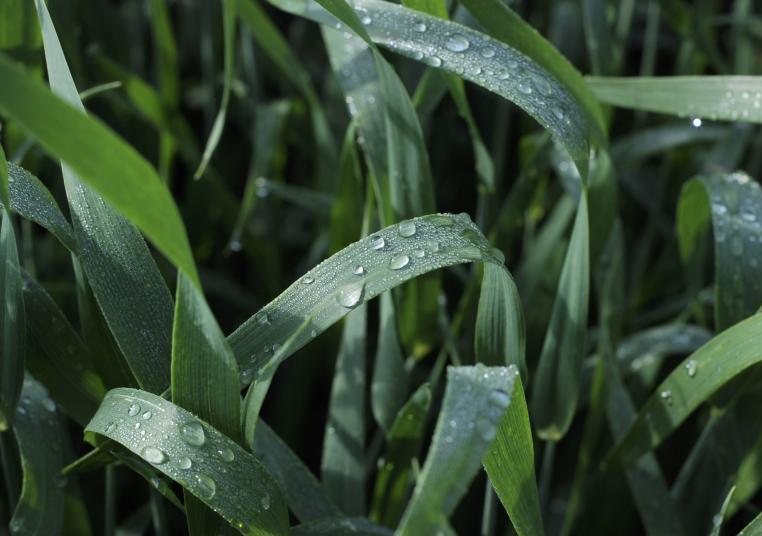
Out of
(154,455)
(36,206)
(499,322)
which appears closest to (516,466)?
(499,322)

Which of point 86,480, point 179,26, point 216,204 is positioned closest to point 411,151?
point 216,204

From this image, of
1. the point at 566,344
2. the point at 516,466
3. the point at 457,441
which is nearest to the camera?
the point at 457,441

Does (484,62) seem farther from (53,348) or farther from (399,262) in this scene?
(53,348)

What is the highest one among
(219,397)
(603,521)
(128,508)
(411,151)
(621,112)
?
(621,112)

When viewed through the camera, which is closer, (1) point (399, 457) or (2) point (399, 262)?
(2) point (399, 262)

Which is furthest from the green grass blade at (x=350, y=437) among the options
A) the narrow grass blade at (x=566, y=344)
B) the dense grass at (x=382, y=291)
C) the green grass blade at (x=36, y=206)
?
the green grass blade at (x=36, y=206)

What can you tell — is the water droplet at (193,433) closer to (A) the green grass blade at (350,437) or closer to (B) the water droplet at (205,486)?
(B) the water droplet at (205,486)

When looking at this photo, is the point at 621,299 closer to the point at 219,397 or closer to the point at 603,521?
the point at 603,521
